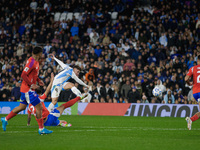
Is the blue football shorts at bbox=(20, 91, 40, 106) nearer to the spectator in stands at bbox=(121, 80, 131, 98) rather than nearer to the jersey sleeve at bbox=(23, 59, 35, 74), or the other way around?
the jersey sleeve at bbox=(23, 59, 35, 74)

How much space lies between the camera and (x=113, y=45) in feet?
93.3

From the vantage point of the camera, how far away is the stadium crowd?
25.2 meters

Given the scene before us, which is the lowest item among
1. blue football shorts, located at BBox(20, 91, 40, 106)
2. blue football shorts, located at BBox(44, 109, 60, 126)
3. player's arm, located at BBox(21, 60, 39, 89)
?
blue football shorts, located at BBox(44, 109, 60, 126)

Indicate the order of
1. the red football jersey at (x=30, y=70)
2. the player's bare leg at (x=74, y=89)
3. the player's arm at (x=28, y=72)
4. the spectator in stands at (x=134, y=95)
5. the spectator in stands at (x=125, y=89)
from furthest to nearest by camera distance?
1. the spectator in stands at (x=125, y=89)
2. the spectator in stands at (x=134, y=95)
3. the player's bare leg at (x=74, y=89)
4. the red football jersey at (x=30, y=70)
5. the player's arm at (x=28, y=72)

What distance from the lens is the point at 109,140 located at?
33.5ft

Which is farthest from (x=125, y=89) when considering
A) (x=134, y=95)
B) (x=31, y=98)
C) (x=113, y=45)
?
(x=31, y=98)

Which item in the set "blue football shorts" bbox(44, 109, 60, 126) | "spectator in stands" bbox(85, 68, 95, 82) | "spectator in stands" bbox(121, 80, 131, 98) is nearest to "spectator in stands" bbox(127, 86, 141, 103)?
"spectator in stands" bbox(121, 80, 131, 98)

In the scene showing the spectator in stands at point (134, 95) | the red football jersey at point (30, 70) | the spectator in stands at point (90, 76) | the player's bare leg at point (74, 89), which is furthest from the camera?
the spectator in stands at point (90, 76)

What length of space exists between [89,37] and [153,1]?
6615 millimetres

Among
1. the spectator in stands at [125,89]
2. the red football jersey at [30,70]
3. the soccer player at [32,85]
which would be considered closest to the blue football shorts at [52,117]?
the soccer player at [32,85]

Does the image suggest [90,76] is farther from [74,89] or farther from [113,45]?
[74,89]

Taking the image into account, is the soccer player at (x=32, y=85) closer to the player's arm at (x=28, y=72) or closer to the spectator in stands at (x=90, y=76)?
the player's arm at (x=28, y=72)

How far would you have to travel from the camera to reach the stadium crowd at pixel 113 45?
25219mm

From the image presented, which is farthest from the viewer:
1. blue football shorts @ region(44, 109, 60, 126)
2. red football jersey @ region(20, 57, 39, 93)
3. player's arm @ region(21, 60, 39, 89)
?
blue football shorts @ region(44, 109, 60, 126)
